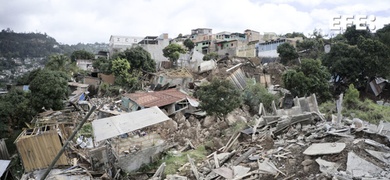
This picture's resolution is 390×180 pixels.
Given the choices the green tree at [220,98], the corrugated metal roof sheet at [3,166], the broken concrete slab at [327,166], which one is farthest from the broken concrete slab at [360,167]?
the corrugated metal roof sheet at [3,166]

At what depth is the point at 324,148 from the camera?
272 inches

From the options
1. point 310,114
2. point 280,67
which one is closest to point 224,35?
point 280,67

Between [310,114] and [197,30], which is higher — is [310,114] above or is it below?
below

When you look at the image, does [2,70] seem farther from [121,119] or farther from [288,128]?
[288,128]

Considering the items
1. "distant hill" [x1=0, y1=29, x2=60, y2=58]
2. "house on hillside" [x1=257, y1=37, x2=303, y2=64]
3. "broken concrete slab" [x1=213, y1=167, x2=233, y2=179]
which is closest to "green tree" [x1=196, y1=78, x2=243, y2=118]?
"broken concrete slab" [x1=213, y1=167, x2=233, y2=179]

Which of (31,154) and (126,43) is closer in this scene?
(31,154)

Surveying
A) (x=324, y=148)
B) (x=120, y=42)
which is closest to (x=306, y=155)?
(x=324, y=148)

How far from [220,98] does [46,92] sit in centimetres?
1122

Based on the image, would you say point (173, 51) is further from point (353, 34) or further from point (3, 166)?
point (3, 166)

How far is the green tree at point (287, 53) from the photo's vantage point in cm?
2923

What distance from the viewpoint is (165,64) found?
107 feet

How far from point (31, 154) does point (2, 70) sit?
2517 inches

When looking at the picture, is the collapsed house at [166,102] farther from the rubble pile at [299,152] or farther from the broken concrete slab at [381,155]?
the broken concrete slab at [381,155]

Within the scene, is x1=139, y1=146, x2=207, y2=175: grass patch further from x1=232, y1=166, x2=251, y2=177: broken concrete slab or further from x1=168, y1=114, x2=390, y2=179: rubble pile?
x1=232, y1=166, x2=251, y2=177: broken concrete slab
